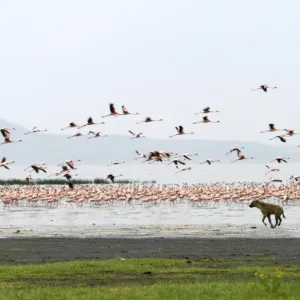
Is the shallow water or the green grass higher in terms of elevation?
the green grass

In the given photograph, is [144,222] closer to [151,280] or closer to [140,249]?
[140,249]

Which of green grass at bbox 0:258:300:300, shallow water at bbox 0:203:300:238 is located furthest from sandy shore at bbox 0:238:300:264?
shallow water at bbox 0:203:300:238

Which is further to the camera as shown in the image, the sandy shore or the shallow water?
the shallow water

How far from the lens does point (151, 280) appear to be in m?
22.5

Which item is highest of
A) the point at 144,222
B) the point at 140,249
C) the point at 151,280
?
the point at 151,280

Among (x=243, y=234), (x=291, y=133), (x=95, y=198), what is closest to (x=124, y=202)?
(x=95, y=198)

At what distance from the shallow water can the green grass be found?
1266 cm

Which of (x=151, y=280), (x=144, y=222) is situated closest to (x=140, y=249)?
(x=151, y=280)

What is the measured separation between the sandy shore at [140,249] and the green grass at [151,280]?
2023mm

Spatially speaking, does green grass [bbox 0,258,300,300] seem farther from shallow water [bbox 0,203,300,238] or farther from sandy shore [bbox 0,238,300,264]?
shallow water [bbox 0,203,300,238]

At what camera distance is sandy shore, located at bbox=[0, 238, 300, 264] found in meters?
29.0

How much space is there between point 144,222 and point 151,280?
89.7ft

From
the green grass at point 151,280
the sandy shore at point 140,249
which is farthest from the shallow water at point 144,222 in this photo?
the green grass at point 151,280

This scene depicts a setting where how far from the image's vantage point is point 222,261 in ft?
89.2
